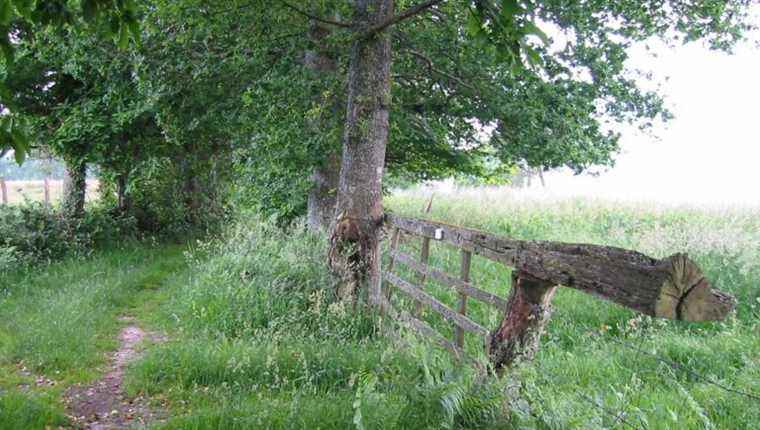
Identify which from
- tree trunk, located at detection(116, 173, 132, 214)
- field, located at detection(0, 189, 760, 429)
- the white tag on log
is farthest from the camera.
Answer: tree trunk, located at detection(116, 173, 132, 214)

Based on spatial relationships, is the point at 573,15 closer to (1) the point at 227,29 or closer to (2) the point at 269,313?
(1) the point at 227,29

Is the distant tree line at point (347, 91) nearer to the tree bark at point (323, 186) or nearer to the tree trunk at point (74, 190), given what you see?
the tree bark at point (323, 186)

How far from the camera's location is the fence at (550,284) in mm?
2639

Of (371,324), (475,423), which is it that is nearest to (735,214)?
(371,324)

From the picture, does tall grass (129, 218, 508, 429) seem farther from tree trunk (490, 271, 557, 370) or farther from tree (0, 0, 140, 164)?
tree (0, 0, 140, 164)

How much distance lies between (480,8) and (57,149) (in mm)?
13054

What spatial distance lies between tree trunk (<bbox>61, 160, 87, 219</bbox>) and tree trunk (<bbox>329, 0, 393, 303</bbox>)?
10.2 m

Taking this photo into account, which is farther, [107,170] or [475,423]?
[107,170]

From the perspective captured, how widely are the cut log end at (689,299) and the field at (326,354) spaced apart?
556 mm

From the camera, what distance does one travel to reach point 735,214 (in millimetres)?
14578

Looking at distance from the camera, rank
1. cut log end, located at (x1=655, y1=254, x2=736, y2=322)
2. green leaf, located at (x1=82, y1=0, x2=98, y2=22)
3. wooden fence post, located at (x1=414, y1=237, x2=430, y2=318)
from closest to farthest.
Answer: cut log end, located at (x1=655, y1=254, x2=736, y2=322) → green leaf, located at (x1=82, y1=0, x2=98, y2=22) → wooden fence post, located at (x1=414, y1=237, x2=430, y2=318)

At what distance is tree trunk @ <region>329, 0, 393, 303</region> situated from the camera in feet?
24.5

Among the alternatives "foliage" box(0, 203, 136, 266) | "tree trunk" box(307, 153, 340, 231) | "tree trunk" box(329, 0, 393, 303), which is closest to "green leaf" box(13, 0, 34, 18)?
"tree trunk" box(329, 0, 393, 303)

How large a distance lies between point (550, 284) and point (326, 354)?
2.70 meters
